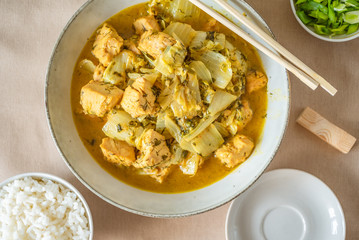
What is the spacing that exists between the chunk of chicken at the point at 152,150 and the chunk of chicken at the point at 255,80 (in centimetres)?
85

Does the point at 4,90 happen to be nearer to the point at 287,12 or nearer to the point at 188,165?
the point at 188,165

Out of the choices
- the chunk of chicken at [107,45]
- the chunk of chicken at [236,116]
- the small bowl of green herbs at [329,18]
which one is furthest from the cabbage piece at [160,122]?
the small bowl of green herbs at [329,18]

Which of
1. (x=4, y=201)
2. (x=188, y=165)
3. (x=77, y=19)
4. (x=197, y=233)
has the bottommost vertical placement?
(x=197, y=233)

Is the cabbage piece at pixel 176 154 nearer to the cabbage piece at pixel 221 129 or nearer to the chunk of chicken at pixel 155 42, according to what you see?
the cabbage piece at pixel 221 129

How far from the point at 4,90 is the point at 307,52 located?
110 inches

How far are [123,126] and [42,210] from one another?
3.34ft

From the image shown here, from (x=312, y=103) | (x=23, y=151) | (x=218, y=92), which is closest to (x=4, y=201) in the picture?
(x=23, y=151)

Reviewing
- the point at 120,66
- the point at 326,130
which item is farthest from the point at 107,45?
the point at 326,130

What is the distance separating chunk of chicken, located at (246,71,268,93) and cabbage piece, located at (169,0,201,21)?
2.25 ft

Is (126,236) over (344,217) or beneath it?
over

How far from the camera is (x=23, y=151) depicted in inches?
132

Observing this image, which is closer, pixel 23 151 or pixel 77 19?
pixel 77 19

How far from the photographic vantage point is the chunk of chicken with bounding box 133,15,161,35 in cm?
294

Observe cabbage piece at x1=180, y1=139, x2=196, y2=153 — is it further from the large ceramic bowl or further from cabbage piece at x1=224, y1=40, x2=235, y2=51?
cabbage piece at x1=224, y1=40, x2=235, y2=51
